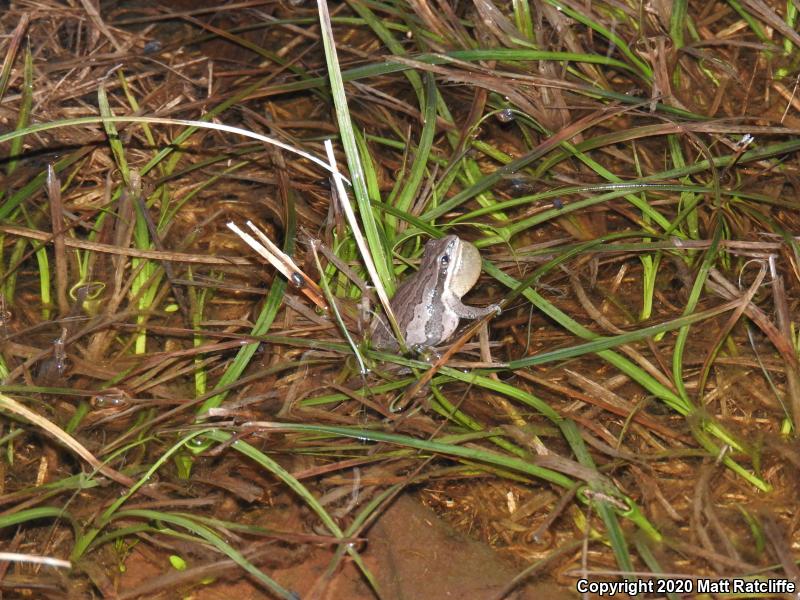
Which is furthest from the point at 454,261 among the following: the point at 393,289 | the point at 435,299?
Result: the point at 393,289

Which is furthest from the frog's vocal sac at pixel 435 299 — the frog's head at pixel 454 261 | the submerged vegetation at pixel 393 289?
the submerged vegetation at pixel 393 289

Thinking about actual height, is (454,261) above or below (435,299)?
above

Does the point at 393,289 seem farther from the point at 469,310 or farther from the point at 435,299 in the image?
the point at 469,310

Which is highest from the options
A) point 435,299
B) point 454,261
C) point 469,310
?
point 454,261

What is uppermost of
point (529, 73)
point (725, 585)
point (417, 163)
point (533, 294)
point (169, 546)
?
point (529, 73)

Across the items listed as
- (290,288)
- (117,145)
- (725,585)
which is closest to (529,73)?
(290,288)

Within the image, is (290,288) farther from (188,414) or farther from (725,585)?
(725,585)
